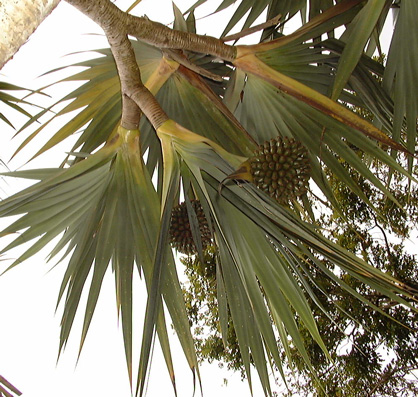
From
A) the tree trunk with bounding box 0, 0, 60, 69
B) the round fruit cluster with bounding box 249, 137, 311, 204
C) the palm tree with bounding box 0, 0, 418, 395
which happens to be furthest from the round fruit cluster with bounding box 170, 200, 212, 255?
the tree trunk with bounding box 0, 0, 60, 69

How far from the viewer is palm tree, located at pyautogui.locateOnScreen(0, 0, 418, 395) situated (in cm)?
89

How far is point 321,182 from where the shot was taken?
1.25 meters

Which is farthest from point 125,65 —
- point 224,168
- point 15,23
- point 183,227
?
point 15,23

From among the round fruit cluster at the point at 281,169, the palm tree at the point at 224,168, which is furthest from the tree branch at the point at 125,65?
the round fruit cluster at the point at 281,169

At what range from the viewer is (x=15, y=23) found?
473mm

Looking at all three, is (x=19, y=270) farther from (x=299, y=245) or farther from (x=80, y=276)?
(x=299, y=245)

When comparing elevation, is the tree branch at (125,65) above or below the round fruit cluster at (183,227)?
above

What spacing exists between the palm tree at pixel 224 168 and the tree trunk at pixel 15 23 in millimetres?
294

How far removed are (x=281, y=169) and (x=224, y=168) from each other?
0.14 meters

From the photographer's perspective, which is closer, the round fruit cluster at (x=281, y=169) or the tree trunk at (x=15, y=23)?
the tree trunk at (x=15, y=23)

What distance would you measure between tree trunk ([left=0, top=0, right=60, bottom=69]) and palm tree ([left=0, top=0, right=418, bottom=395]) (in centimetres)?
29

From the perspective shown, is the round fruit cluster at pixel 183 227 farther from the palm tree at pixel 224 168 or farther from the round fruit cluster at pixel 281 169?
the round fruit cluster at pixel 281 169

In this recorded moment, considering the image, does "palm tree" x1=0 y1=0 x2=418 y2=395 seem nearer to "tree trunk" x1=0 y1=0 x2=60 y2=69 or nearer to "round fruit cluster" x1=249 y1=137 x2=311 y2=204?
"round fruit cluster" x1=249 y1=137 x2=311 y2=204

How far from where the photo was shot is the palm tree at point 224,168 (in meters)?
0.89
